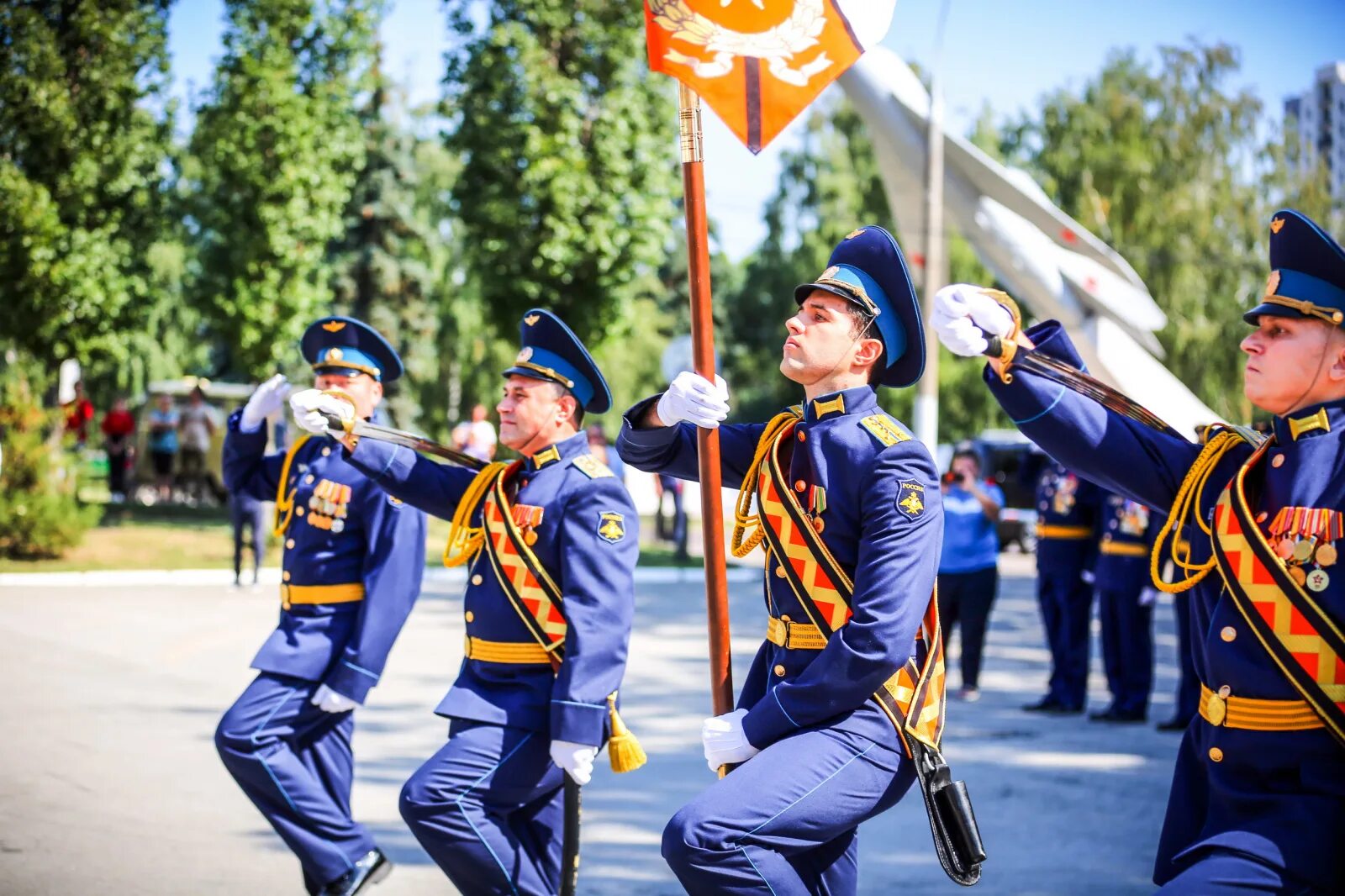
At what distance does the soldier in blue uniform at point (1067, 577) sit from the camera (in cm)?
989

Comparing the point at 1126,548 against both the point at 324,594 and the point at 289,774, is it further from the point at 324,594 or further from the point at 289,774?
the point at 289,774

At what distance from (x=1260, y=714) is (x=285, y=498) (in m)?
3.89

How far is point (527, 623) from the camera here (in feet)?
15.0

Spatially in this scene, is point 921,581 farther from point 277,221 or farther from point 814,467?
point 277,221

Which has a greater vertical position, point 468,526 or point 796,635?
point 468,526

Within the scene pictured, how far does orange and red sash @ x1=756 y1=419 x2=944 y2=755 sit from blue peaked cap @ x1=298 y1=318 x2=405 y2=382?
249cm

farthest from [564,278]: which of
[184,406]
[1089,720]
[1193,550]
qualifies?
A: [1193,550]

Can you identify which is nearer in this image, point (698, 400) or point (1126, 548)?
point (698, 400)

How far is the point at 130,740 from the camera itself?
7996 mm

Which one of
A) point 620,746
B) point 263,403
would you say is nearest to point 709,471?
point 620,746

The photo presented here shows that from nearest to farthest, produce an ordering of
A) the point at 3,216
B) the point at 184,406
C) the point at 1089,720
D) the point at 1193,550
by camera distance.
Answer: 1. the point at 1193,550
2. the point at 1089,720
3. the point at 3,216
4. the point at 184,406

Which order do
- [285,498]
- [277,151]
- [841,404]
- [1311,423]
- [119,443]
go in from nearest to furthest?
[1311,423]
[841,404]
[285,498]
[277,151]
[119,443]

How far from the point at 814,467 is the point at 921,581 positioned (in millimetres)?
432

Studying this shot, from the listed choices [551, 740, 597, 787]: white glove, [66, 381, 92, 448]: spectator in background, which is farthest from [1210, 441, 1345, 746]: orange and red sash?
[66, 381, 92, 448]: spectator in background
